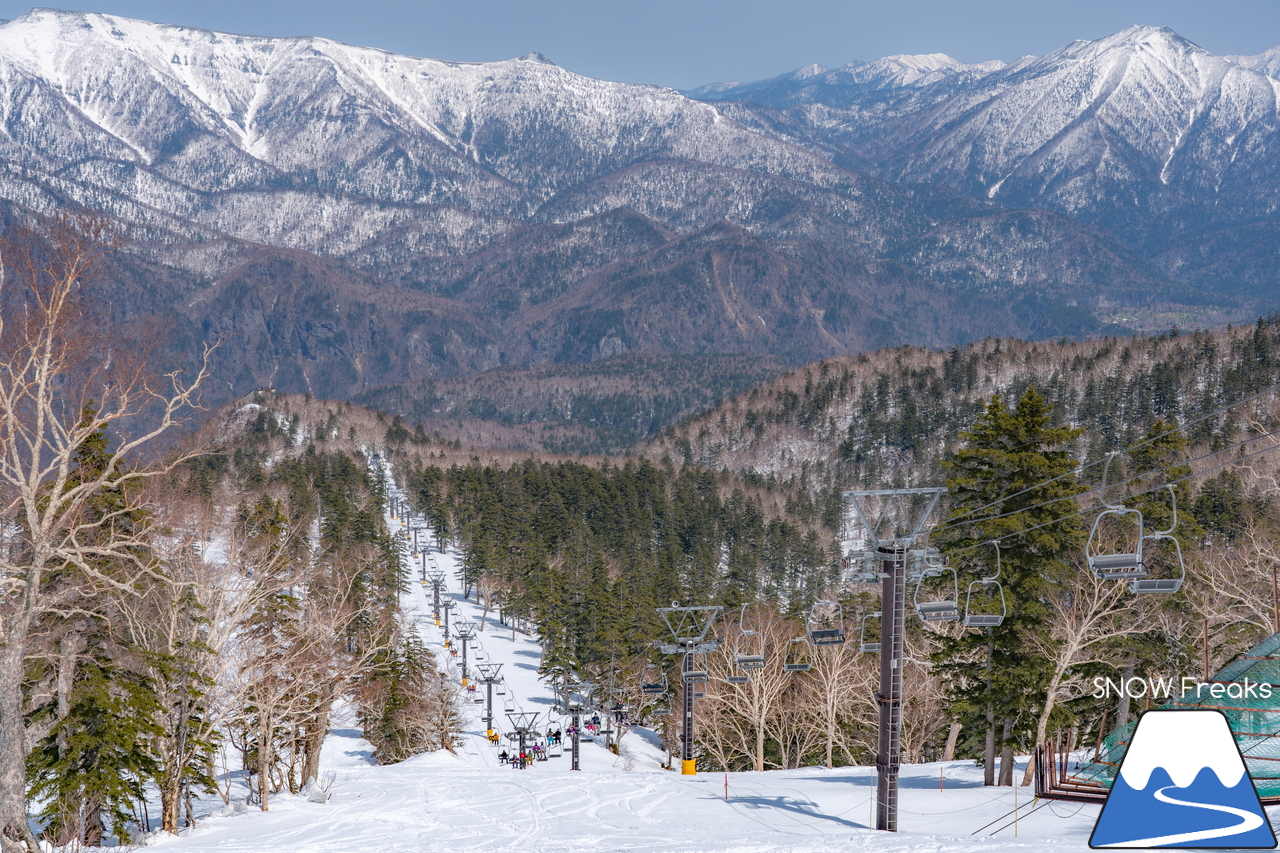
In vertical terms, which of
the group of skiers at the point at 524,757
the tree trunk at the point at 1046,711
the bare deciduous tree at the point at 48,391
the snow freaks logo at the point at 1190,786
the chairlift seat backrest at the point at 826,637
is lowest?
the group of skiers at the point at 524,757

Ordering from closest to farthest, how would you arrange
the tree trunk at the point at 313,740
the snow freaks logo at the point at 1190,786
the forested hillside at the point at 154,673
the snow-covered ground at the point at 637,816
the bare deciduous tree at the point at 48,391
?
the snow freaks logo at the point at 1190,786, the bare deciduous tree at the point at 48,391, the snow-covered ground at the point at 637,816, the forested hillside at the point at 154,673, the tree trunk at the point at 313,740

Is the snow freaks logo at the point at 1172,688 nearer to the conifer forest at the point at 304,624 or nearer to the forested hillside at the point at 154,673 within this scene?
the conifer forest at the point at 304,624

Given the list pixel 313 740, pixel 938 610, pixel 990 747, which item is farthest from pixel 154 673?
pixel 990 747

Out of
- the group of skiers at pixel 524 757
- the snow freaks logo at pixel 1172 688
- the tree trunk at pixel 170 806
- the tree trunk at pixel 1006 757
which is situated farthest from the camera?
the group of skiers at pixel 524 757

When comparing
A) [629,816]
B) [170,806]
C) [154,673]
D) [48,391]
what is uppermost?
[48,391]

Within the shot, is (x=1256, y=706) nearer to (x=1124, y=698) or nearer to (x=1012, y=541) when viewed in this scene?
(x=1012, y=541)

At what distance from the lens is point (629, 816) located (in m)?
33.8

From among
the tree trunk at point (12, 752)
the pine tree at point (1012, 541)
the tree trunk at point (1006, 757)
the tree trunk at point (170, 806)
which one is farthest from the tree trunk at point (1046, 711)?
the tree trunk at point (12, 752)

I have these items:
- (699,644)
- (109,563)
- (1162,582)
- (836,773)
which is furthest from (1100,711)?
(109,563)

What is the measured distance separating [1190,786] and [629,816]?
19.5 meters

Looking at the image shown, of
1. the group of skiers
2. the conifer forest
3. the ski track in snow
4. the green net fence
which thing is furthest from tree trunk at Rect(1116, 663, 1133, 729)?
the group of skiers

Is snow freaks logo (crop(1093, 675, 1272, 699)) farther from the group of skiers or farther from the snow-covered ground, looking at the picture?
the group of skiers

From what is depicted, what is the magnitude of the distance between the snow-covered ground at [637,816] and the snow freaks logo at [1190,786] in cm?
503

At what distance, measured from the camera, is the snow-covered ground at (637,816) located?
27.3m
